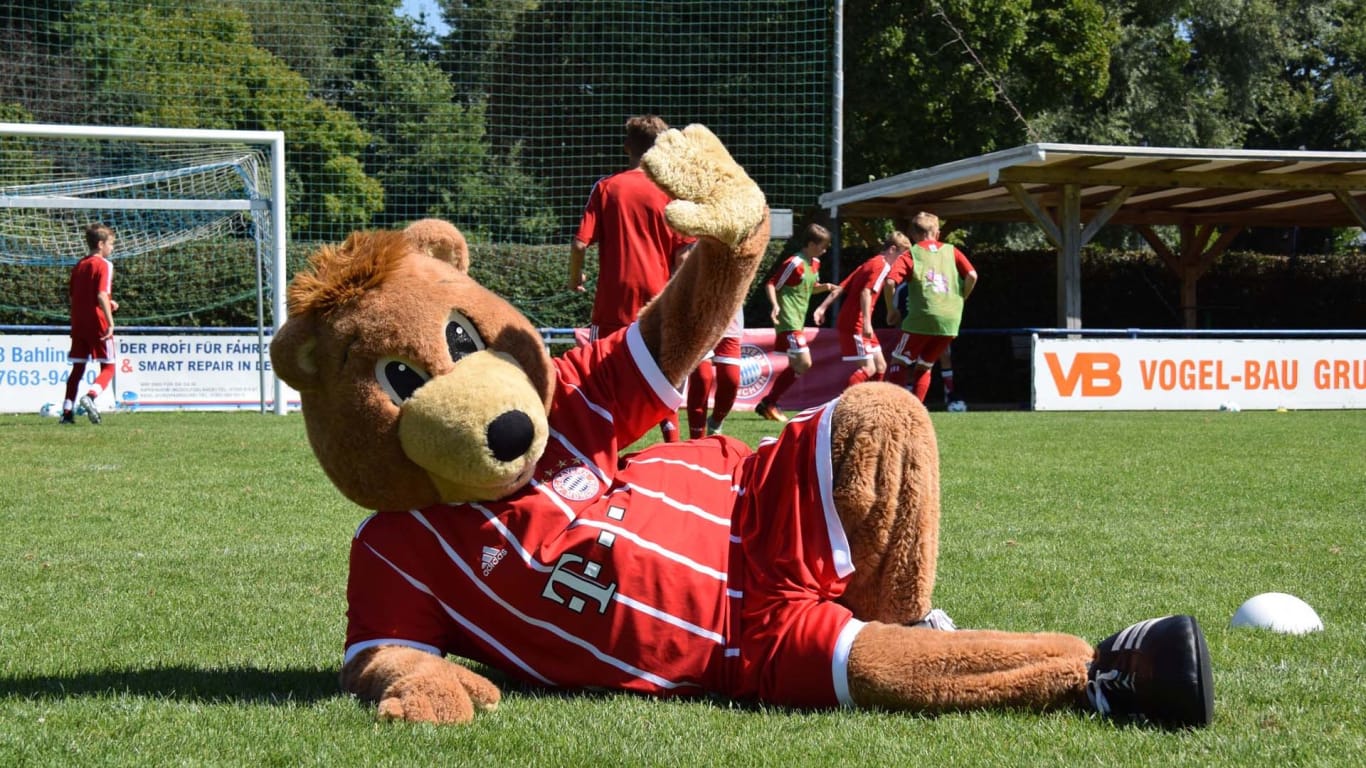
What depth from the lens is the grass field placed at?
288 centimetres

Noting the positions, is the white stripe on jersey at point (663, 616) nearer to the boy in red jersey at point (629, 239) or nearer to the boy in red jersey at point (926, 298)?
the boy in red jersey at point (629, 239)

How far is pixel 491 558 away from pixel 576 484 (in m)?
0.29

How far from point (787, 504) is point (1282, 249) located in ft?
145

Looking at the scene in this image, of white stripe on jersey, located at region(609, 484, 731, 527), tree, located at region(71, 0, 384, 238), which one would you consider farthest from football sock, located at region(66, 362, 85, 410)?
white stripe on jersey, located at region(609, 484, 731, 527)

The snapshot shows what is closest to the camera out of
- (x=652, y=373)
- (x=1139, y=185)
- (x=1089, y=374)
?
(x=652, y=373)

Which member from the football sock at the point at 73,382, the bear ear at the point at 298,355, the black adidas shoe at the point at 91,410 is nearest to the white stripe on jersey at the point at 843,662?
the bear ear at the point at 298,355

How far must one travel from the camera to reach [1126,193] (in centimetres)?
1955

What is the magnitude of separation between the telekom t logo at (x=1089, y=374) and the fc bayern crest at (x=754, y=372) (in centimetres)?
361

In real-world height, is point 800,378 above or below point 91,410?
above

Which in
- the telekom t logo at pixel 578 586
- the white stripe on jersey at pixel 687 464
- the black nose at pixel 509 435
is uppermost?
the black nose at pixel 509 435

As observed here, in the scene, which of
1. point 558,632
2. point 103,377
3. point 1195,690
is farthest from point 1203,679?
point 103,377

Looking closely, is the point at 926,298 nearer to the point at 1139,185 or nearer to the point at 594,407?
the point at 1139,185

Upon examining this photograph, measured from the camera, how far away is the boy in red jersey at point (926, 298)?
13.6 metres

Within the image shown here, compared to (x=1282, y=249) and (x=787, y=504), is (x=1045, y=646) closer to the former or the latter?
(x=787, y=504)
